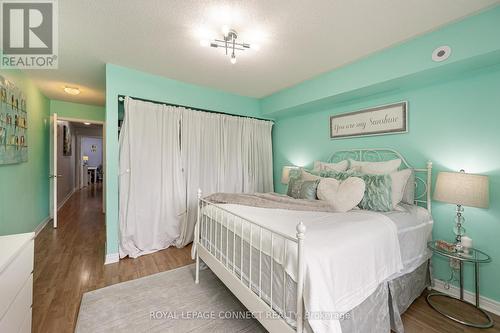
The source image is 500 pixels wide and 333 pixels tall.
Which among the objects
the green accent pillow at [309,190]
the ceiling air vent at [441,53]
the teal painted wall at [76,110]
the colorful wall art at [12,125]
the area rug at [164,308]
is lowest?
the area rug at [164,308]

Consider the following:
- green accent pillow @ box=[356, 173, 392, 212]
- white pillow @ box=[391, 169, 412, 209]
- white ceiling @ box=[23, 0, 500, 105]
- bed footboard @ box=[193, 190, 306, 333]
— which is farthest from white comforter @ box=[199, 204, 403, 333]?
white ceiling @ box=[23, 0, 500, 105]

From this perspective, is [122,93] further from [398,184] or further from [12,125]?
[398,184]

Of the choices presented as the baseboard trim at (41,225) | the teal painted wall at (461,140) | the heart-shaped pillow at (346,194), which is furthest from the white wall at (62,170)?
the teal painted wall at (461,140)

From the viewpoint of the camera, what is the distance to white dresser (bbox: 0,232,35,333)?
1.09 meters

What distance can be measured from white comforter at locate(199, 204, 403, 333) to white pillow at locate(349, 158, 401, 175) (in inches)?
30.4

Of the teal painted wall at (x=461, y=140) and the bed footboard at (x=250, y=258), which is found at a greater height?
the teal painted wall at (x=461, y=140)

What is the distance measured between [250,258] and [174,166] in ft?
7.01

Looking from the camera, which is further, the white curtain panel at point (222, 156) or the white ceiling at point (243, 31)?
the white curtain panel at point (222, 156)

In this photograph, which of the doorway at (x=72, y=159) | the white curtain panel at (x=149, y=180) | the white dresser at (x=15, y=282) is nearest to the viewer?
the white dresser at (x=15, y=282)

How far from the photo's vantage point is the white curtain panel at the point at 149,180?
285cm

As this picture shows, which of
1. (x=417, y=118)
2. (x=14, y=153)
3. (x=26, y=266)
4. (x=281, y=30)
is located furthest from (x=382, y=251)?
(x=14, y=153)

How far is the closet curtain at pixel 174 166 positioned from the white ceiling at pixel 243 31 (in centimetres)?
72

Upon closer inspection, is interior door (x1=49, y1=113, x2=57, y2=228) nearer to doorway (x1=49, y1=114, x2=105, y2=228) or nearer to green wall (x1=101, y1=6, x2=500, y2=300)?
doorway (x1=49, y1=114, x2=105, y2=228)

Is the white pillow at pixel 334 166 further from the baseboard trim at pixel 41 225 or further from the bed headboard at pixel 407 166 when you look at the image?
the baseboard trim at pixel 41 225
